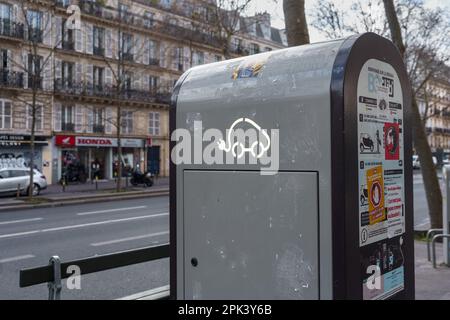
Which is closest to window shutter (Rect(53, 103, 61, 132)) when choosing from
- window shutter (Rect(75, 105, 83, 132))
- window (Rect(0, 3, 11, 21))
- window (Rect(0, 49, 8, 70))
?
window shutter (Rect(75, 105, 83, 132))

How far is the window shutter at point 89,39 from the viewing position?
31.9m

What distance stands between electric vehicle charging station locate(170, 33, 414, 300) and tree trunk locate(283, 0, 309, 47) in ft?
13.1

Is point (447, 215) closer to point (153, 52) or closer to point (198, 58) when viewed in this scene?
point (153, 52)

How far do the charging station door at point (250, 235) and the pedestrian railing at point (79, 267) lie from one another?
3.15ft

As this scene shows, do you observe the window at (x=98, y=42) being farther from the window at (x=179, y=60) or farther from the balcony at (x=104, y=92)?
the window at (x=179, y=60)

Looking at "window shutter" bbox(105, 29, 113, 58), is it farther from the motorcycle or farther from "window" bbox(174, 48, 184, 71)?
the motorcycle

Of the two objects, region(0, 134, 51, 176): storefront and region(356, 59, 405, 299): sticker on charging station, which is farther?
region(0, 134, 51, 176): storefront

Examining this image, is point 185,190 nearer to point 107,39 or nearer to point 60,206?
point 60,206

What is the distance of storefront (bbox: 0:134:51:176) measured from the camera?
27.0 m

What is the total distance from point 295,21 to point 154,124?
3065 centimetres

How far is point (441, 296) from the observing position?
5.31m

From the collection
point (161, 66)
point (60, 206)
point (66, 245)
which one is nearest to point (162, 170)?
point (161, 66)

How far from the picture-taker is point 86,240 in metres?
10.2

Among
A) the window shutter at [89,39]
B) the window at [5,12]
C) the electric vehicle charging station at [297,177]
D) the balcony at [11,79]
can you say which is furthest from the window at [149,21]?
the electric vehicle charging station at [297,177]
